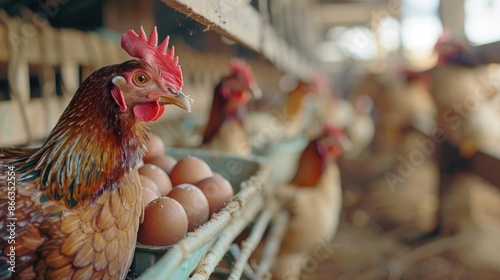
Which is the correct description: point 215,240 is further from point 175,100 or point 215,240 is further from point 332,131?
point 332,131

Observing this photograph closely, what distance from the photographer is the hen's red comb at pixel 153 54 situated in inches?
33.9

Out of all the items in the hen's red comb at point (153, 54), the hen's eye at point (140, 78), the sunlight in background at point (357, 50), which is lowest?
the hen's eye at point (140, 78)

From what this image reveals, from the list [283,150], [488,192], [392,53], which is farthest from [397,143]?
[392,53]

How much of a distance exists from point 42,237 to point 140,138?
25cm

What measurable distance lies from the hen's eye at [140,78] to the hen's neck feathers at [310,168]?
1660 mm

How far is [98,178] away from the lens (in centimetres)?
81

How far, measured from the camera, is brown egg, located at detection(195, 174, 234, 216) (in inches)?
47.4

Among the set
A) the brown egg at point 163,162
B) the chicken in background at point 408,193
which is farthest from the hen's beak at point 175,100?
the chicken in background at point 408,193

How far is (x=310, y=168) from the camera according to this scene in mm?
2439

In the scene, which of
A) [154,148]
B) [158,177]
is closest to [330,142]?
[154,148]

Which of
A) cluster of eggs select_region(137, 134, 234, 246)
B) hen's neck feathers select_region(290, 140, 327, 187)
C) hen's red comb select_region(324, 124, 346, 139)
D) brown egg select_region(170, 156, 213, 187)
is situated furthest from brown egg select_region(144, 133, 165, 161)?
hen's red comb select_region(324, 124, 346, 139)

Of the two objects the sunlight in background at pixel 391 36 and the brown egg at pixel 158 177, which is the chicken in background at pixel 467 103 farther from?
the sunlight in background at pixel 391 36

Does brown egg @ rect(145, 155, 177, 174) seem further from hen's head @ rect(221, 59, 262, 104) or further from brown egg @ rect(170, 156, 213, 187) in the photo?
hen's head @ rect(221, 59, 262, 104)

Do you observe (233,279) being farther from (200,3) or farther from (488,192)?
(488,192)
